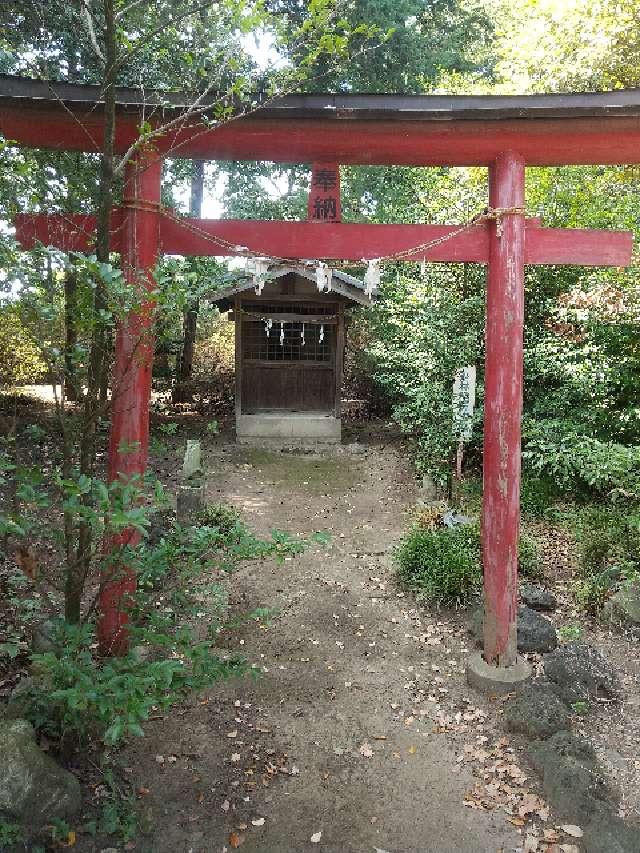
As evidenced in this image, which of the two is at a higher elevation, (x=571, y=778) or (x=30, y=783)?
(x=30, y=783)

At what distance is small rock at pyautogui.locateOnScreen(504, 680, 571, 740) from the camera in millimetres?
4469

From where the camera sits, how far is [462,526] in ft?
25.1

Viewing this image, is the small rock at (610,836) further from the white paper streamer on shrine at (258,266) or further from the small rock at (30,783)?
the white paper streamer on shrine at (258,266)

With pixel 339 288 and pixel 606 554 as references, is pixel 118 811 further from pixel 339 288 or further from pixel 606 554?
pixel 339 288

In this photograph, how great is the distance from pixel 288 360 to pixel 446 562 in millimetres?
8042

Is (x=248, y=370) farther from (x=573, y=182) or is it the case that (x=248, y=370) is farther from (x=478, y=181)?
(x=573, y=182)

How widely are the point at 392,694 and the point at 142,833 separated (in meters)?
2.35

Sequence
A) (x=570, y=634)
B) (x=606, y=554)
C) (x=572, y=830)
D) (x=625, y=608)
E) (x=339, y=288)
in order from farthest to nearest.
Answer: (x=339, y=288) → (x=606, y=554) → (x=625, y=608) → (x=570, y=634) → (x=572, y=830)

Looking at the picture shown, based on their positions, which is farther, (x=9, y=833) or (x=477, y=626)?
(x=477, y=626)

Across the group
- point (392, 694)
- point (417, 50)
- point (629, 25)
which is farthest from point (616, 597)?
point (417, 50)

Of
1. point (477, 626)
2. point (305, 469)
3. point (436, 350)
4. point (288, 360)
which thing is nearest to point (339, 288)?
point (288, 360)

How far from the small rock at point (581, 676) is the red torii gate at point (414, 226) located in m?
0.35

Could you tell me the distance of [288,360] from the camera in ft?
45.5

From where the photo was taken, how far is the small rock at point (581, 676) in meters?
5.05
